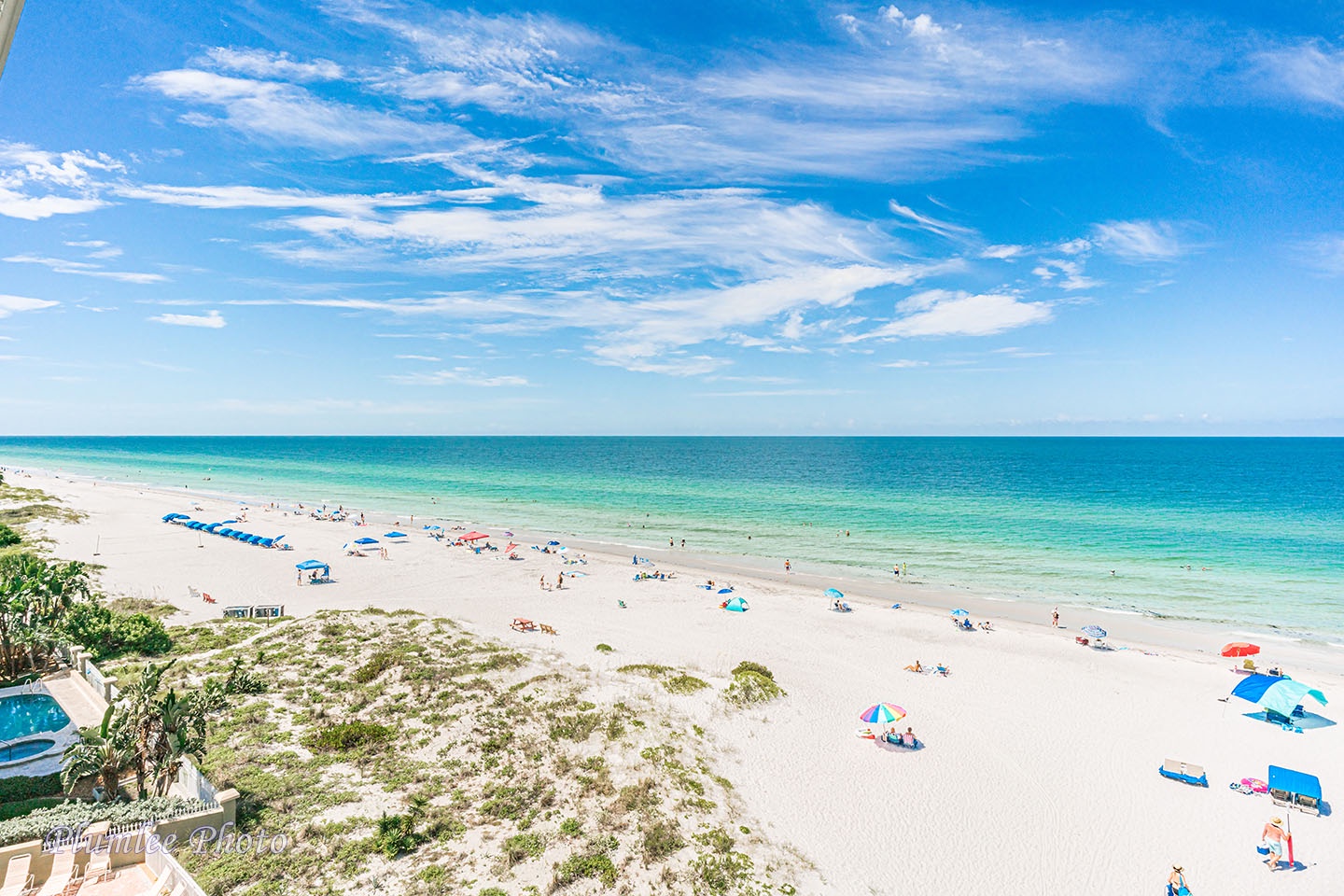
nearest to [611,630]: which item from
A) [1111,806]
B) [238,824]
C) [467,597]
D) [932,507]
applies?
[467,597]

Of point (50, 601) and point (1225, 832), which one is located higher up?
point (50, 601)

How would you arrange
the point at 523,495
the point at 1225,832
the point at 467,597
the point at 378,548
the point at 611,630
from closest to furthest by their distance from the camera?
the point at 1225,832 < the point at 611,630 < the point at 467,597 < the point at 378,548 < the point at 523,495

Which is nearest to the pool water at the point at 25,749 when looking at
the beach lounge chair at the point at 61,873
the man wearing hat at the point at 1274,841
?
the beach lounge chair at the point at 61,873

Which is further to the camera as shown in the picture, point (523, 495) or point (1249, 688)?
point (523, 495)

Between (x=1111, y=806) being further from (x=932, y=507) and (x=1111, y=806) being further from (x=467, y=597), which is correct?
(x=932, y=507)

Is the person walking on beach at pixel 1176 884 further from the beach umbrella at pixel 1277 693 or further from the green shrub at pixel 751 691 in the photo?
the beach umbrella at pixel 1277 693

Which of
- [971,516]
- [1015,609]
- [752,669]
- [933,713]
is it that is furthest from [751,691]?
[971,516]
